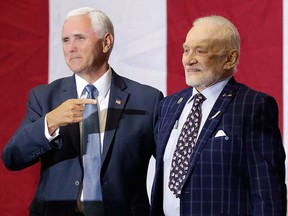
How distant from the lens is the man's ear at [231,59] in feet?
7.91

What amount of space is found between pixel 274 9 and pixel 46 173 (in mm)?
1144

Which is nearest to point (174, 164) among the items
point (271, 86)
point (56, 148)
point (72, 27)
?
point (56, 148)

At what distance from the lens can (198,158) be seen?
2.31 meters

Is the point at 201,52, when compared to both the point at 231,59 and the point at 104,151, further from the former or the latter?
the point at 104,151

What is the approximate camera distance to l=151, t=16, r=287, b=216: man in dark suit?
226cm

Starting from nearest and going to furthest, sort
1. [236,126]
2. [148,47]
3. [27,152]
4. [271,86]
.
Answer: [236,126] → [27,152] → [271,86] → [148,47]

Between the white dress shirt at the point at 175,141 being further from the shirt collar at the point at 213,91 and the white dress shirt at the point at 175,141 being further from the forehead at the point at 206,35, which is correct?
the forehead at the point at 206,35

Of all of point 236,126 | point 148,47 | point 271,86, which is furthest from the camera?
point 148,47

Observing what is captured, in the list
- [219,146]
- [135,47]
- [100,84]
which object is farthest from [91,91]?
[135,47]

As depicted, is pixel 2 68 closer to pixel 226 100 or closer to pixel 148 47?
pixel 148 47

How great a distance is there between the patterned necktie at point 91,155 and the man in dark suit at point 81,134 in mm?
14

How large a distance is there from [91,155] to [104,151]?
0.04 m

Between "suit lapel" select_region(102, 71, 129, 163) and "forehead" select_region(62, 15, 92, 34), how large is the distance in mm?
185

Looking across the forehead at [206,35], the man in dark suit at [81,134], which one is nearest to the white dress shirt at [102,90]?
the man in dark suit at [81,134]
